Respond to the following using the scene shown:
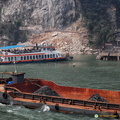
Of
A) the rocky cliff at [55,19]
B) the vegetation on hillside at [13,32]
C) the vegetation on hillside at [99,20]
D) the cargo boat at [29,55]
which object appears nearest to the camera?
the cargo boat at [29,55]

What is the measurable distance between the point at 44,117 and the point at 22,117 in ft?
5.65

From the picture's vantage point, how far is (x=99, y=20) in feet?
382

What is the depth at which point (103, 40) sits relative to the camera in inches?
4195

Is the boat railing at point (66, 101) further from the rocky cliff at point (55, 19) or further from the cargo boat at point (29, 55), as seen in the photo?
the rocky cliff at point (55, 19)

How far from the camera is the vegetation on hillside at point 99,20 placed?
10525 centimetres

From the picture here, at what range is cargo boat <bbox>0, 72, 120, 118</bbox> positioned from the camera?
1902 centimetres

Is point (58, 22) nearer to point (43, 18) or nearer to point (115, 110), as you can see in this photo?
point (43, 18)

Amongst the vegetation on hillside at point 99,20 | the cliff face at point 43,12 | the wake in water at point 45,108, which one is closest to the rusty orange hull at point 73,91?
the wake in water at point 45,108

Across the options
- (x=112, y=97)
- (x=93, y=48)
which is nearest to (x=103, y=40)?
(x=93, y=48)

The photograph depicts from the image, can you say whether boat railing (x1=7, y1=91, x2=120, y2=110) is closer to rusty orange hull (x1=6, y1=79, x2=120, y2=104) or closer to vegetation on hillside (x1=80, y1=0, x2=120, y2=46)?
rusty orange hull (x1=6, y1=79, x2=120, y2=104)

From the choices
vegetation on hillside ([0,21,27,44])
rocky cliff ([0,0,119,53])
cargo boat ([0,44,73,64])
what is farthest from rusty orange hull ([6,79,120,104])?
vegetation on hillside ([0,21,27,44])

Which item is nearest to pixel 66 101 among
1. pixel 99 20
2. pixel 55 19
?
pixel 55 19

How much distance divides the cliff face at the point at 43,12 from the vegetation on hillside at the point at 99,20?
666 centimetres

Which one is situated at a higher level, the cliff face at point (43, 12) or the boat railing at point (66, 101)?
the cliff face at point (43, 12)
